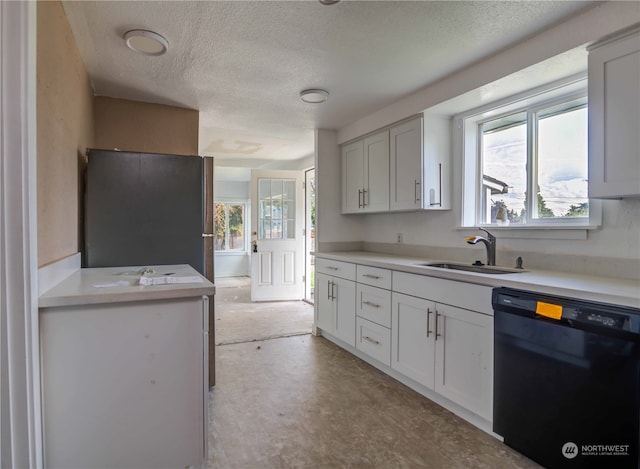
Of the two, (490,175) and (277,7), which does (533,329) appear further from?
(277,7)

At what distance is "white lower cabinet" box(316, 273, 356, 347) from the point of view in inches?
126

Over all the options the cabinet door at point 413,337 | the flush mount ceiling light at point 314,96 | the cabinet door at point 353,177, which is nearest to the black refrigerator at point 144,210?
the flush mount ceiling light at point 314,96

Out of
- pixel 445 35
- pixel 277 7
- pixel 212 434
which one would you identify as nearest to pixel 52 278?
pixel 212 434

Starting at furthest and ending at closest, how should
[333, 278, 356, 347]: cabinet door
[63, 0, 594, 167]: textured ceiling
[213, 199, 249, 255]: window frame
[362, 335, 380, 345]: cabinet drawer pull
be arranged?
1. [213, 199, 249, 255]: window frame
2. [333, 278, 356, 347]: cabinet door
3. [362, 335, 380, 345]: cabinet drawer pull
4. [63, 0, 594, 167]: textured ceiling

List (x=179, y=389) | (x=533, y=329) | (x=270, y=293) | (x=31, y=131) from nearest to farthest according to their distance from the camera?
(x=31, y=131) → (x=179, y=389) → (x=533, y=329) → (x=270, y=293)

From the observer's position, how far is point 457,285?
2.13 m

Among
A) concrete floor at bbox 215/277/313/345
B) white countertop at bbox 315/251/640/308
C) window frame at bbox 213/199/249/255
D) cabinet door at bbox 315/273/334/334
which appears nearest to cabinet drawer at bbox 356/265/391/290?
white countertop at bbox 315/251/640/308

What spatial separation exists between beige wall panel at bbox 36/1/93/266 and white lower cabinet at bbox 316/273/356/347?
6.92 feet

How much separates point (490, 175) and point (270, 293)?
3676mm

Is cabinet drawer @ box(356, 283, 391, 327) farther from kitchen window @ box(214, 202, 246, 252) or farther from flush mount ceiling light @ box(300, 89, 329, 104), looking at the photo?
kitchen window @ box(214, 202, 246, 252)

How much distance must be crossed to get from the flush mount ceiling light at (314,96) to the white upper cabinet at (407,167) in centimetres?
70

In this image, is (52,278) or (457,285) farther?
(457,285)

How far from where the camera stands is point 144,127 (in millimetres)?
3012

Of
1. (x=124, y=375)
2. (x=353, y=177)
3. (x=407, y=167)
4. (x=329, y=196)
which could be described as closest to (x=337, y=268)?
(x=329, y=196)
